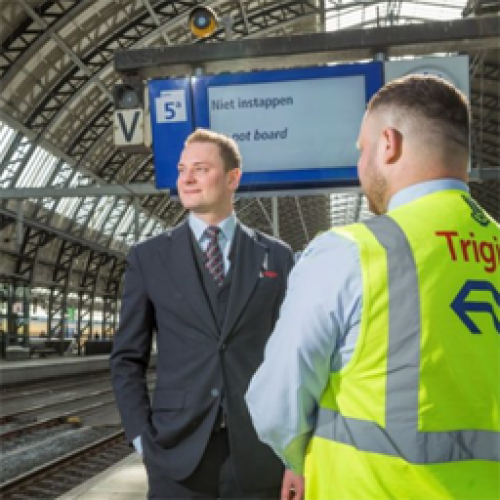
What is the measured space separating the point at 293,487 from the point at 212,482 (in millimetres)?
566

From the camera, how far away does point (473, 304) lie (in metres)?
1.36

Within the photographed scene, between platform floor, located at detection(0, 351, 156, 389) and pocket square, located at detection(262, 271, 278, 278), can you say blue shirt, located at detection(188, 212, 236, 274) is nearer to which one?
pocket square, located at detection(262, 271, 278, 278)

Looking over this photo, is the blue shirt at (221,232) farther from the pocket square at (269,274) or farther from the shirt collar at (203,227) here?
the pocket square at (269,274)

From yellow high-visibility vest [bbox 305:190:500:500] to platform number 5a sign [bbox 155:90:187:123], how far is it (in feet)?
18.2

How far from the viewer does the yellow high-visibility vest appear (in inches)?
51.7

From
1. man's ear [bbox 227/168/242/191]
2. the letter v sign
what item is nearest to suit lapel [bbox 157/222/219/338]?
man's ear [bbox 227/168/242/191]

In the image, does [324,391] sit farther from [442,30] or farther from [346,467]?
[442,30]

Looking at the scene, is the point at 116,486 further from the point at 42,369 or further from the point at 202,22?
the point at 42,369

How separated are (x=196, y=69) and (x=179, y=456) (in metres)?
4.98

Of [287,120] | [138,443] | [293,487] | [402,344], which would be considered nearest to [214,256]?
[138,443]

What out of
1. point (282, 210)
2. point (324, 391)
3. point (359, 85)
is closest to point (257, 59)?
point (359, 85)

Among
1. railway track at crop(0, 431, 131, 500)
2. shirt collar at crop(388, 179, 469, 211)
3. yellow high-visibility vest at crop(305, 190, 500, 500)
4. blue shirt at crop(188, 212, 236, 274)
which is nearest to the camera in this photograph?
yellow high-visibility vest at crop(305, 190, 500, 500)

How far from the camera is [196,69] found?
21.9 ft

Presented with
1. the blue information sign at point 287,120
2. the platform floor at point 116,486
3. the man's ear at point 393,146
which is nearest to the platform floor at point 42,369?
the platform floor at point 116,486
